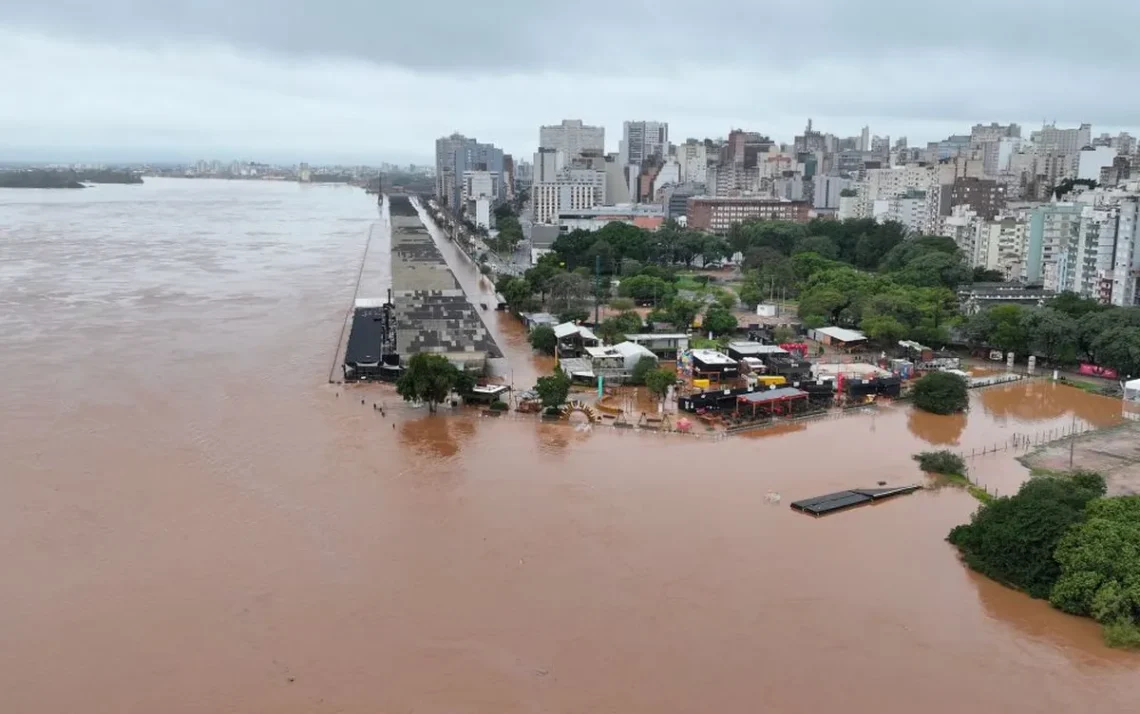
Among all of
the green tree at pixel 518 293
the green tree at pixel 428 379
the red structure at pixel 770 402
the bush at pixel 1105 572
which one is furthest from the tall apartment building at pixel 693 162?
the bush at pixel 1105 572

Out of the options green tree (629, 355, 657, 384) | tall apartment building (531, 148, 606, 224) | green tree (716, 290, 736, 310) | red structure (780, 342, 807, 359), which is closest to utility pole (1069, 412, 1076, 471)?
red structure (780, 342, 807, 359)

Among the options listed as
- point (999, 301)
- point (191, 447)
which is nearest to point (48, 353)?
point (191, 447)

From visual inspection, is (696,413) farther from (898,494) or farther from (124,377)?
(124,377)

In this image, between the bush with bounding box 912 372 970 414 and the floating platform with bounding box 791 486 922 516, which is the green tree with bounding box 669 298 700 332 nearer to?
the bush with bounding box 912 372 970 414

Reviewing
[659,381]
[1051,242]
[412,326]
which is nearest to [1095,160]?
[1051,242]

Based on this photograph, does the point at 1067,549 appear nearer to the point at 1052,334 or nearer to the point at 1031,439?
the point at 1031,439

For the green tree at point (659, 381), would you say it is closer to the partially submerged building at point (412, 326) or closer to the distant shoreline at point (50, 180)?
the partially submerged building at point (412, 326)

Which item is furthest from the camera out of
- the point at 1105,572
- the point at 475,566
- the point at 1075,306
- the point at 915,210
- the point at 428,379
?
the point at 915,210
